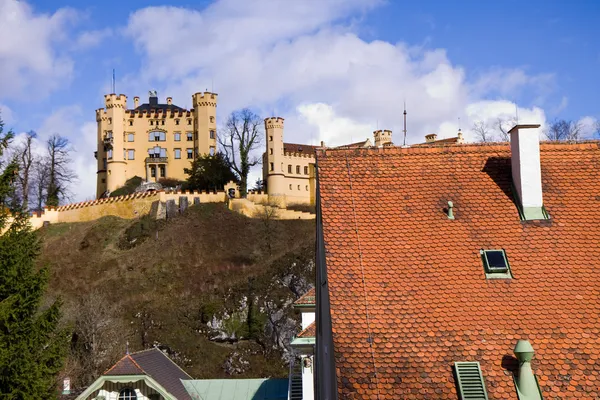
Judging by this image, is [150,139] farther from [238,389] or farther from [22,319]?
[22,319]

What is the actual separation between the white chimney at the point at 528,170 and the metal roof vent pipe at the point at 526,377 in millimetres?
2646

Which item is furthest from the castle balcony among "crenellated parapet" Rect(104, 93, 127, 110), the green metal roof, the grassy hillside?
the green metal roof

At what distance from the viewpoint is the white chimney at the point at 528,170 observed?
1242 cm

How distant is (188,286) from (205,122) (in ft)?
112

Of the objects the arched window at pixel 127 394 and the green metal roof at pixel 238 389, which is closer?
the arched window at pixel 127 394

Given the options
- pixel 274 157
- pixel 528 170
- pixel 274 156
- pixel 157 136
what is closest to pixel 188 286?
pixel 274 157

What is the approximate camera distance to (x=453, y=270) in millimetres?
11602

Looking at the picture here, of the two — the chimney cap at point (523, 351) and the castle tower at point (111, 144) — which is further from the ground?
the castle tower at point (111, 144)

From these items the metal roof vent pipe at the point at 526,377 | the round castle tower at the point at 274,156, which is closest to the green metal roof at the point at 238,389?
the metal roof vent pipe at the point at 526,377

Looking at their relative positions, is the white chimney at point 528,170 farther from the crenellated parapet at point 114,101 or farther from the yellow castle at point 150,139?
the crenellated parapet at point 114,101

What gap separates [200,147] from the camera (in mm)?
97688

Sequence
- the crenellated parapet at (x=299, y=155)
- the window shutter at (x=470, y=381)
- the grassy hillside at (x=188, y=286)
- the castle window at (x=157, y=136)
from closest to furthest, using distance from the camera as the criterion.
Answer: the window shutter at (x=470, y=381), the grassy hillside at (x=188, y=286), the crenellated parapet at (x=299, y=155), the castle window at (x=157, y=136)

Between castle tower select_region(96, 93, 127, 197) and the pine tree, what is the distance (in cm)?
7957

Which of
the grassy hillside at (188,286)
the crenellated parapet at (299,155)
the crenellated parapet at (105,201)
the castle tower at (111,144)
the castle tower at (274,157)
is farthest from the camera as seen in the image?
the crenellated parapet at (299,155)
